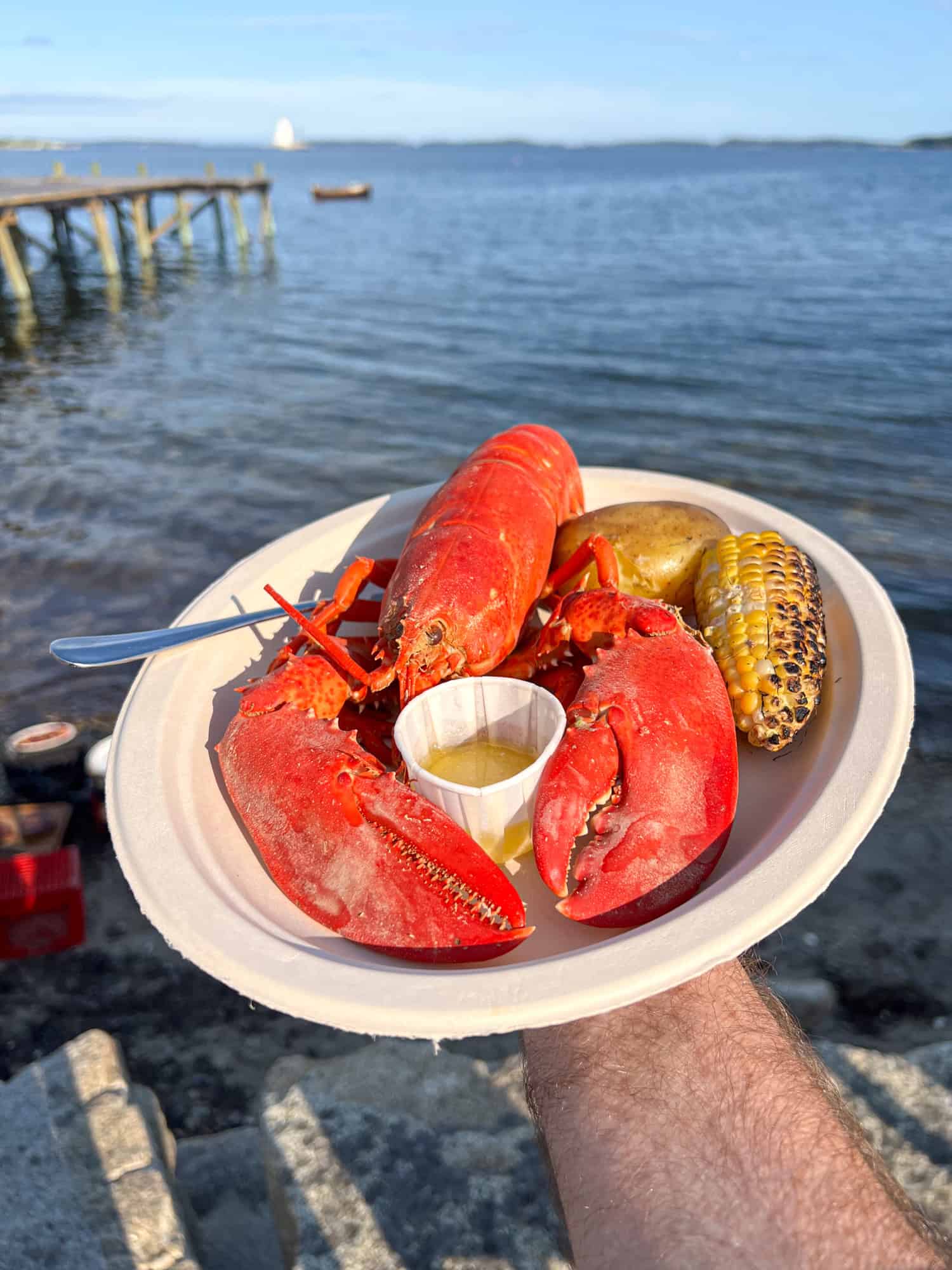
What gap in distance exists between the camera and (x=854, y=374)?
43.8 feet

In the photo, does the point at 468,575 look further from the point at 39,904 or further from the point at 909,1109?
the point at 39,904

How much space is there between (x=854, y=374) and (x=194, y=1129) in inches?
547

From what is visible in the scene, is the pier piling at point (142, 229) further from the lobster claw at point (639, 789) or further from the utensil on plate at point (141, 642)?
the lobster claw at point (639, 789)

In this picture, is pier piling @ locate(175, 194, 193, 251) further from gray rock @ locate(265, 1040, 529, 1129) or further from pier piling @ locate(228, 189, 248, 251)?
gray rock @ locate(265, 1040, 529, 1129)

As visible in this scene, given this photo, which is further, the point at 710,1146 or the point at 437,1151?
the point at 437,1151

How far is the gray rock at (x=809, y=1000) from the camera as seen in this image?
356 centimetres

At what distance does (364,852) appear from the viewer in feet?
5.56

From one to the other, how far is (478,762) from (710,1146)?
0.96 metres

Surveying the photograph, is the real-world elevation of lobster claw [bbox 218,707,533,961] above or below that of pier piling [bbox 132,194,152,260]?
below

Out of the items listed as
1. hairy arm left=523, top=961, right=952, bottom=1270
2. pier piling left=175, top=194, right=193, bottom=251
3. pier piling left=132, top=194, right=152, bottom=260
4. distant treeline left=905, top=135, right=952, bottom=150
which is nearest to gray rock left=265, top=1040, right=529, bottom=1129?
hairy arm left=523, top=961, right=952, bottom=1270

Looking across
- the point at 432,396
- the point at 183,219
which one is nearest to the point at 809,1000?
the point at 432,396

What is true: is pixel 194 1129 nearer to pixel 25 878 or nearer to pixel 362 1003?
pixel 25 878

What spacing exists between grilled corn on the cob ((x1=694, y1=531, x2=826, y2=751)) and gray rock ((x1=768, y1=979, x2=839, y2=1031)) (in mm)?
2000

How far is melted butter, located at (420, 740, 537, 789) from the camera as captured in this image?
80.9 inches
